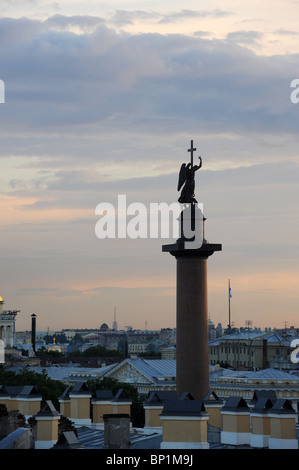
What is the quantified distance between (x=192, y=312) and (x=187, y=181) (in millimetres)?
5124

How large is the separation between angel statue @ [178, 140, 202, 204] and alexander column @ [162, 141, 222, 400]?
5.84ft

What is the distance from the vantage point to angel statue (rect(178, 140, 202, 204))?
45375mm

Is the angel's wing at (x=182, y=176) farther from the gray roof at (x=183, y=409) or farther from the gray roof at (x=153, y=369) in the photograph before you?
the gray roof at (x=153, y=369)

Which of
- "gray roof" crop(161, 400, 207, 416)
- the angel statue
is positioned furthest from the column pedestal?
"gray roof" crop(161, 400, 207, 416)

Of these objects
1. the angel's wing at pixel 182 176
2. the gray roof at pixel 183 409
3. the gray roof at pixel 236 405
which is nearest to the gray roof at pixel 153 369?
the angel's wing at pixel 182 176

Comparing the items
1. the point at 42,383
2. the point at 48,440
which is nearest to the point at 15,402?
the point at 48,440

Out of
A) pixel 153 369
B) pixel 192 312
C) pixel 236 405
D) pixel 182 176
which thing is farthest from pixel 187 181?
pixel 153 369

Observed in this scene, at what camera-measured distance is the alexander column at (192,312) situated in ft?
142

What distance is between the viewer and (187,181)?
4566 cm

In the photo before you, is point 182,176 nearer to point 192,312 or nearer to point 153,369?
point 192,312
